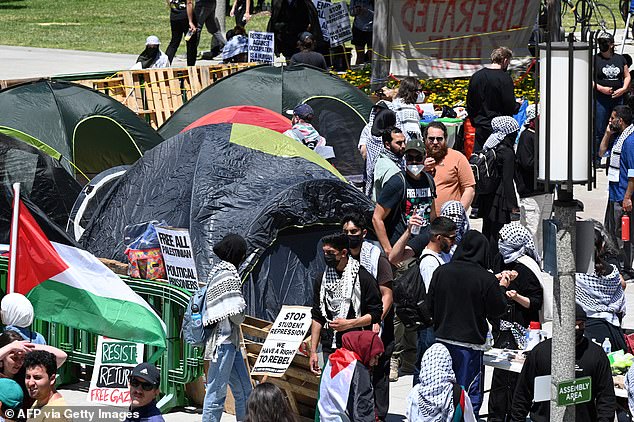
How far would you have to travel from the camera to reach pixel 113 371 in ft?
31.6

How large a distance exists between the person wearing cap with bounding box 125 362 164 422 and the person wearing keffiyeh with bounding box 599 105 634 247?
6.85 m

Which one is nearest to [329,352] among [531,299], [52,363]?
[531,299]

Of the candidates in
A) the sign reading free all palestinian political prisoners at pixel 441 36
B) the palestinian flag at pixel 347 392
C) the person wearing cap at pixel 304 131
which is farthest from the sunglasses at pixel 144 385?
the sign reading free all palestinian political prisoners at pixel 441 36

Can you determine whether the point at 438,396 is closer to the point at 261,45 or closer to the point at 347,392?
the point at 347,392

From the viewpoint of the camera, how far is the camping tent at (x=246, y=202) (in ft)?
37.0

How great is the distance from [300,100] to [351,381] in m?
9.90

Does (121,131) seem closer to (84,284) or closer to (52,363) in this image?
(84,284)

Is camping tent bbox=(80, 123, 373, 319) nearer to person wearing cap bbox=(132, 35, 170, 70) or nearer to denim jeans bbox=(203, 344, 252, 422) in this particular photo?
denim jeans bbox=(203, 344, 252, 422)

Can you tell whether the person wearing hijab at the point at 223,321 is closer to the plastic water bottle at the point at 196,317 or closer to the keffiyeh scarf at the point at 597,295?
the plastic water bottle at the point at 196,317

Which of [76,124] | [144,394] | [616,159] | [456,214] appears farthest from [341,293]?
[76,124]

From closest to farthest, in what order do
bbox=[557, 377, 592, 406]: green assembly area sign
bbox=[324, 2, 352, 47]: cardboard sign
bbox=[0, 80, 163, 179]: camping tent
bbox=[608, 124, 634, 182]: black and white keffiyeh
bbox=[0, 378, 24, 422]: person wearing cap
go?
bbox=[557, 377, 592, 406]: green assembly area sign < bbox=[0, 378, 24, 422]: person wearing cap < bbox=[608, 124, 634, 182]: black and white keffiyeh < bbox=[0, 80, 163, 179]: camping tent < bbox=[324, 2, 352, 47]: cardboard sign

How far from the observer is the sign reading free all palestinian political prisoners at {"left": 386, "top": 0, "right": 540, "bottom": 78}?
20953mm

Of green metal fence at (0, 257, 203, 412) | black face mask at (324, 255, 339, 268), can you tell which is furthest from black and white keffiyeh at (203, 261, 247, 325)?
green metal fence at (0, 257, 203, 412)

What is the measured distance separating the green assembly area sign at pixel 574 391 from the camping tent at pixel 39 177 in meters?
7.16
